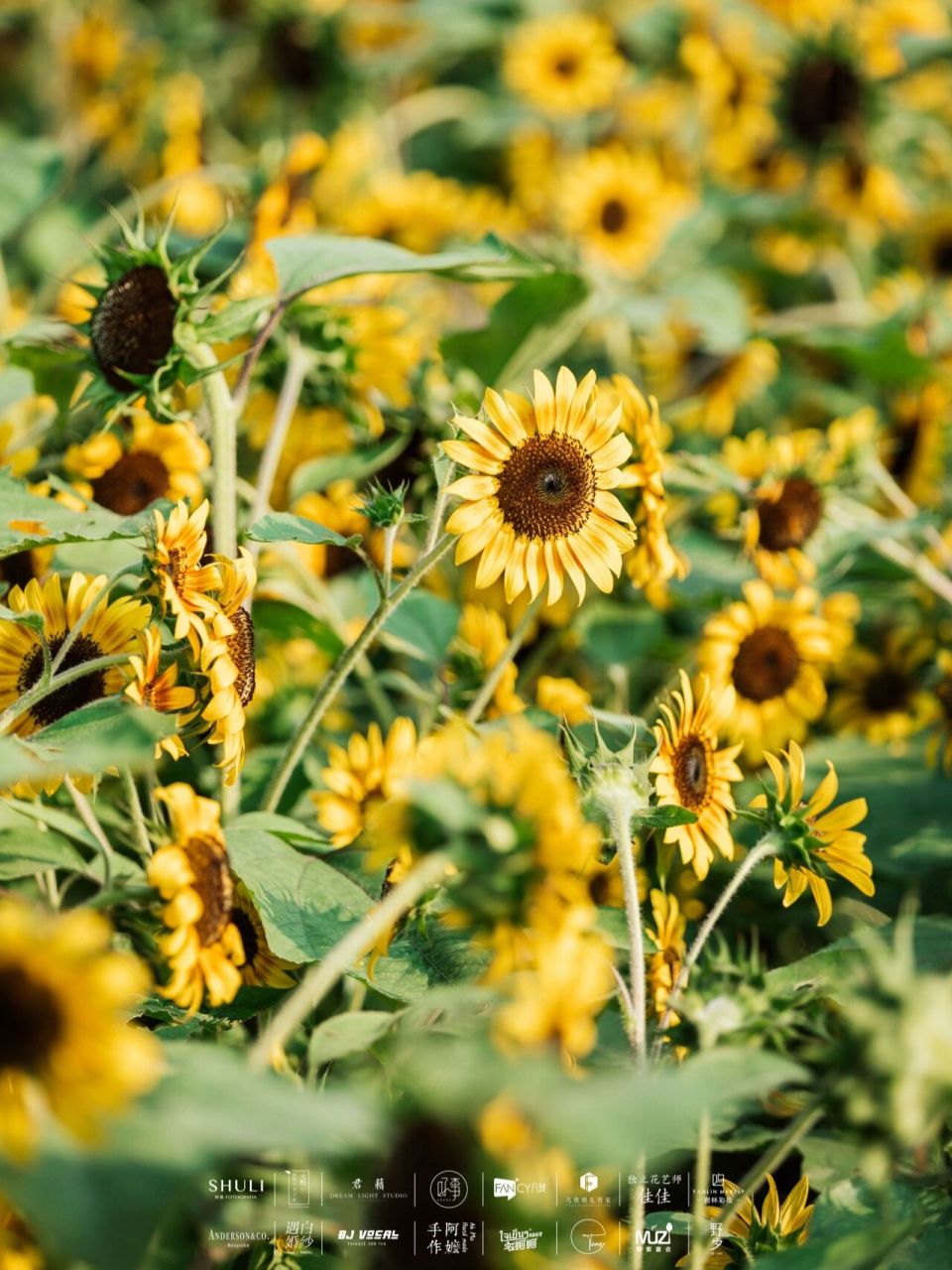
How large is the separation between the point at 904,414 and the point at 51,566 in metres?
1.22

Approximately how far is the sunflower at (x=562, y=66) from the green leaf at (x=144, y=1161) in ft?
6.83

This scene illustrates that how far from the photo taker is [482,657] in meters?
1.21

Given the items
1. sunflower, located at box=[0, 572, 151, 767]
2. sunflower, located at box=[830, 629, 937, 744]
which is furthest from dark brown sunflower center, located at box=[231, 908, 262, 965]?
sunflower, located at box=[830, 629, 937, 744]

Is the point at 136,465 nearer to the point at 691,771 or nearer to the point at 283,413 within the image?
the point at 283,413

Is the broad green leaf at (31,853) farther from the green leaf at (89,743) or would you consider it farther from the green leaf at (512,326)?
the green leaf at (512,326)

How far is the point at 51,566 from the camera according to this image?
104cm

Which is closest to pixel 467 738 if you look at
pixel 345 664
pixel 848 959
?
pixel 345 664

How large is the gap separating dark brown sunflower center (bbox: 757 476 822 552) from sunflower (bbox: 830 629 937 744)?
25 cm

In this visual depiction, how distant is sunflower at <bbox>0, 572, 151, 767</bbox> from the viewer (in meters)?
0.93

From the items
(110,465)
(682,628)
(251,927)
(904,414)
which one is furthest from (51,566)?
(904,414)

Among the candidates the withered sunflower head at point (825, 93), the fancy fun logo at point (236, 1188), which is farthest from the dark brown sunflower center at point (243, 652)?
the withered sunflower head at point (825, 93)

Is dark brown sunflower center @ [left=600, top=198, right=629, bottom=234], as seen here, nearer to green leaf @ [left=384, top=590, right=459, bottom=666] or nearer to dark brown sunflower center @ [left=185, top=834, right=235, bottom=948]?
green leaf @ [left=384, top=590, right=459, bottom=666]

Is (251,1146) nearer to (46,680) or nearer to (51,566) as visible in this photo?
(46,680)

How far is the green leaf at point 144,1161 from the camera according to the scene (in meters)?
0.49
